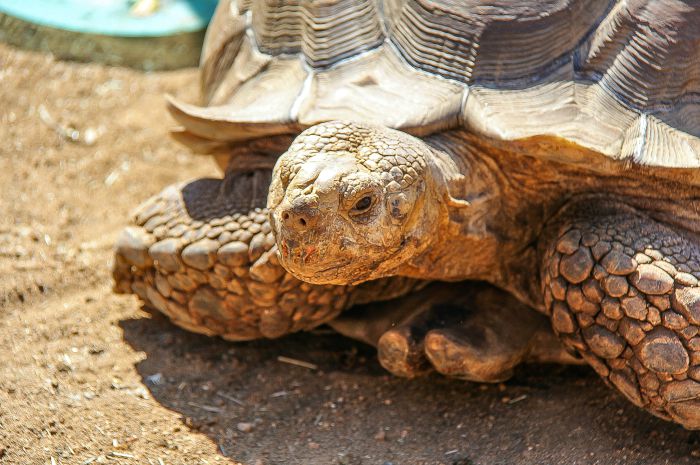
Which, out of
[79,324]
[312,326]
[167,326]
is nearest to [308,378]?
[312,326]

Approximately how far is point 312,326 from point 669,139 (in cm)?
135

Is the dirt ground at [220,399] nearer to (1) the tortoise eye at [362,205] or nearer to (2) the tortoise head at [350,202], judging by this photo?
(2) the tortoise head at [350,202]

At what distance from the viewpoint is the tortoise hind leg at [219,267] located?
3.16 meters

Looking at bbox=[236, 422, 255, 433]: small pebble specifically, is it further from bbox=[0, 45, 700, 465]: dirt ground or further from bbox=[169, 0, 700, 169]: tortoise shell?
bbox=[169, 0, 700, 169]: tortoise shell

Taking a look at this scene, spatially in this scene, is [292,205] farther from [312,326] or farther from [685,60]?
[685,60]

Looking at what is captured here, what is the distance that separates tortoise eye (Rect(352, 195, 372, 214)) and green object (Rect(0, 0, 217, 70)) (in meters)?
3.64

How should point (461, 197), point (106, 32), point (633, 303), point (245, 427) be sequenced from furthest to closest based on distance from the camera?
point (106, 32) → point (245, 427) → point (461, 197) → point (633, 303)

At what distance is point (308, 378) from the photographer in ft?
11.0

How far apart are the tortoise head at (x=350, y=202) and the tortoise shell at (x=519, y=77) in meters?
0.29

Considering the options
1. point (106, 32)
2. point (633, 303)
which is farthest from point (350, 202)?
point (106, 32)

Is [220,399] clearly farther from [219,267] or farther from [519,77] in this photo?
[519,77]

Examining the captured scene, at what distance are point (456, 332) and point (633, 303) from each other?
59 centimetres

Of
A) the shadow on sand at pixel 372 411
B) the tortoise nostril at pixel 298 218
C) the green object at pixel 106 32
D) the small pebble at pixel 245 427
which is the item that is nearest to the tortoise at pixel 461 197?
the tortoise nostril at pixel 298 218

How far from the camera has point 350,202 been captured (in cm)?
248
